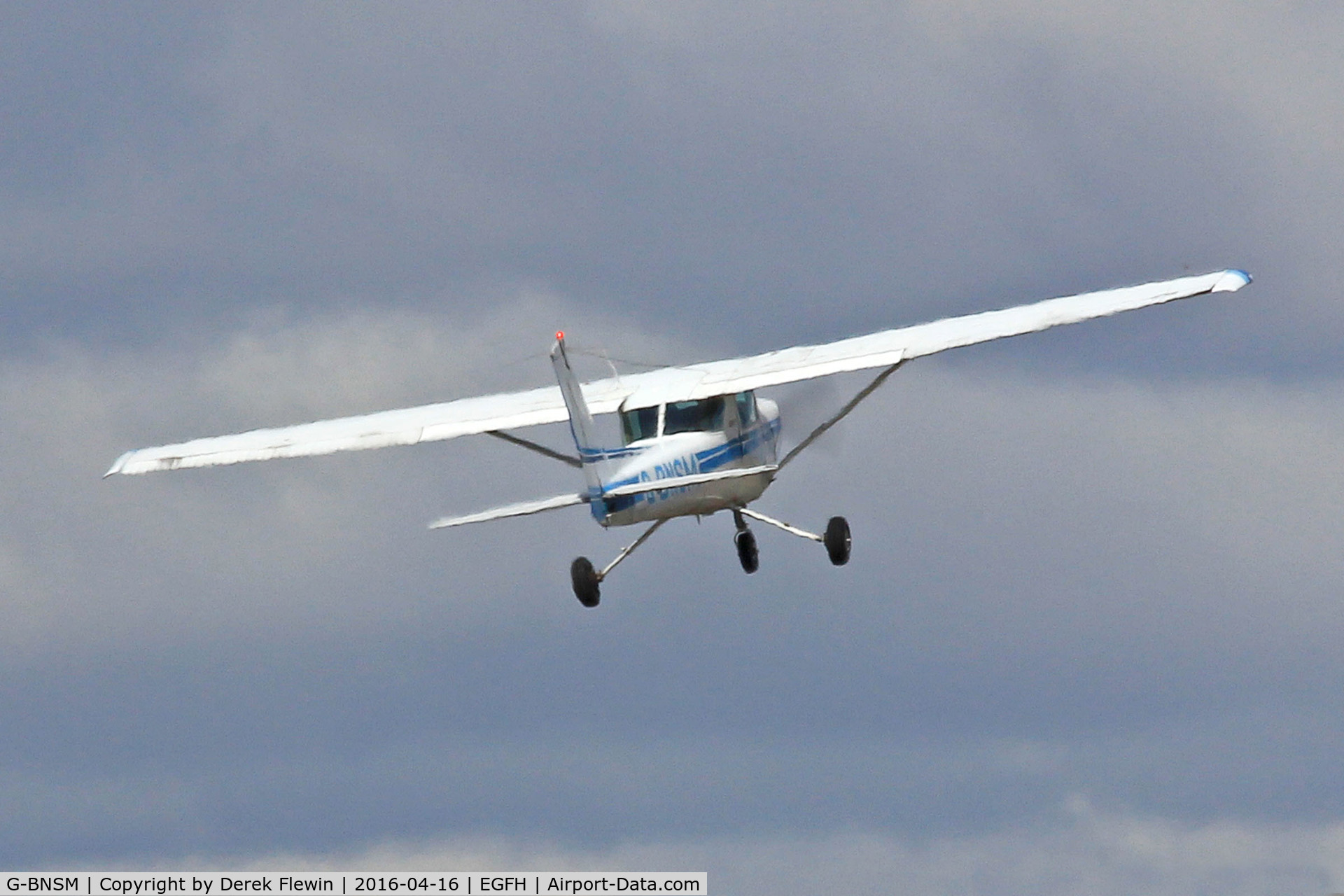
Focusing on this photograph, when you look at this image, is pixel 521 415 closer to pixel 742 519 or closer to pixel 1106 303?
pixel 742 519

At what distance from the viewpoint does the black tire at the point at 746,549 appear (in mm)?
40250

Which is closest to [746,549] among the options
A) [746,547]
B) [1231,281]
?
[746,547]

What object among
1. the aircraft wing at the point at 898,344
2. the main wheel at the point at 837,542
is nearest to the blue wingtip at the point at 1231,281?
the aircraft wing at the point at 898,344

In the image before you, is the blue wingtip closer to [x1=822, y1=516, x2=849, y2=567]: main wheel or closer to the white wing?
the white wing

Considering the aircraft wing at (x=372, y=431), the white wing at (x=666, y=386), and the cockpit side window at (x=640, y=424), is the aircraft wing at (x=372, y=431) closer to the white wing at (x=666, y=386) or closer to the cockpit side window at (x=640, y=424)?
the white wing at (x=666, y=386)

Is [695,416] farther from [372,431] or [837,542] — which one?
[372,431]

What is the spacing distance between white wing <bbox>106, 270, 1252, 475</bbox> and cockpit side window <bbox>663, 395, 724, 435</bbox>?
348 millimetres

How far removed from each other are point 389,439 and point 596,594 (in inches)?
201

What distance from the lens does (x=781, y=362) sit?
1583 inches

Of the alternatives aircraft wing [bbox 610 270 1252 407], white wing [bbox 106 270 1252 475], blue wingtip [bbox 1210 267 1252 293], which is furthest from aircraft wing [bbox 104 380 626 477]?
blue wingtip [bbox 1210 267 1252 293]

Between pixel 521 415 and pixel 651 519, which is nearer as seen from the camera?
pixel 651 519

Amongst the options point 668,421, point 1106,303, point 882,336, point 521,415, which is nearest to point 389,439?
point 521,415

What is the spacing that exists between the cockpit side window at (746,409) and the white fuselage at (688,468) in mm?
49

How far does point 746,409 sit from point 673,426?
5.99ft
